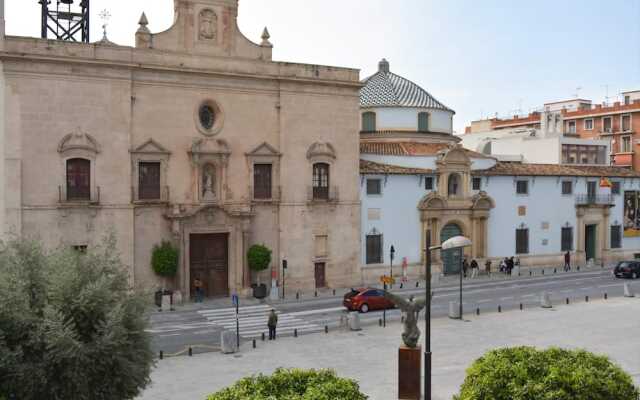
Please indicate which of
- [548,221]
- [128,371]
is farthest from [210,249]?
[548,221]

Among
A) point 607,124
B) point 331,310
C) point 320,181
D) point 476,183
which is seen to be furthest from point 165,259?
point 607,124

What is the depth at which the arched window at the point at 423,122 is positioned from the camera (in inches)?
2245

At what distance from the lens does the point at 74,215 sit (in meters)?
37.8

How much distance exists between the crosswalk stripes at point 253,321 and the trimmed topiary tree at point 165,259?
3.03 meters

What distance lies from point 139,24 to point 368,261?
21.1 m

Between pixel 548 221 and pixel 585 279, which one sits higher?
pixel 548 221

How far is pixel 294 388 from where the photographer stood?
13883 millimetres

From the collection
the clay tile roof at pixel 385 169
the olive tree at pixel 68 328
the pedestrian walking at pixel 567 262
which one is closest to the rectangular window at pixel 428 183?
the clay tile roof at pixel 385 169

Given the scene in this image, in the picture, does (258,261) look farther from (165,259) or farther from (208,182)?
(165,259)

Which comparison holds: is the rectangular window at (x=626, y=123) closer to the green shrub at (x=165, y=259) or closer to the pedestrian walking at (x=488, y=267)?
the pedestrian walking at (x=488, y=267)

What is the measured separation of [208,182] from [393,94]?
872 inches

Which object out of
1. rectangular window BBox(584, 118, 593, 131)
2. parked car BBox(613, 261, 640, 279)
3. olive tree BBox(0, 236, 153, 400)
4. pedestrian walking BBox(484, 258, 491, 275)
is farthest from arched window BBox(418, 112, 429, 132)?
olive tree BBox(0, 236, 153, 400)

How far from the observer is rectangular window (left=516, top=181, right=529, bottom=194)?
5516cm

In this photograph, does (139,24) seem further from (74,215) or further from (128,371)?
(128,371)
